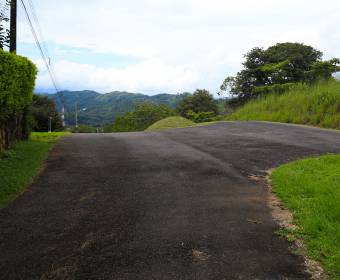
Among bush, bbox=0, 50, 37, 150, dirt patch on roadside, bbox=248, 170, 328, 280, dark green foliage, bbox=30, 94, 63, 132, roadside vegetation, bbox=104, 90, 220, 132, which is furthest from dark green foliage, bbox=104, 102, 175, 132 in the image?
dirt patch on roadside, bbox=248, 170, 328, 280

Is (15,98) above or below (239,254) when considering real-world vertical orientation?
above

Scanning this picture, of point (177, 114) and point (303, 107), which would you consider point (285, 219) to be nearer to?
point (303, 107)

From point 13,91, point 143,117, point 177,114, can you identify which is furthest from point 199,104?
point 13,91

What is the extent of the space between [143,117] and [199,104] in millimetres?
19503

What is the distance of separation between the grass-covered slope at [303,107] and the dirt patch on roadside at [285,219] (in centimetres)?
1063

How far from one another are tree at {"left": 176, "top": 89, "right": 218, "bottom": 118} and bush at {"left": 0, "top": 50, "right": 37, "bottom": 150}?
147 feet

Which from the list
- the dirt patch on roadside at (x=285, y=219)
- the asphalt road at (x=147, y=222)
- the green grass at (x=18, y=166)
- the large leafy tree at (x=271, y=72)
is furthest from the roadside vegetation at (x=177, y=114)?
the dirt patch on roadside at (x=285, y=219)

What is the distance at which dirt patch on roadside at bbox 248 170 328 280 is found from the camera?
4375mm

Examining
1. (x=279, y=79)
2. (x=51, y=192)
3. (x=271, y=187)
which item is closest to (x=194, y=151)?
(x=271, y=187)

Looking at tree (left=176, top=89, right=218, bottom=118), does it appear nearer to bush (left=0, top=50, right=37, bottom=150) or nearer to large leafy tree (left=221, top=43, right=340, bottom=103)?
large leafy tree (left=221, top=43, right=340, bottom=103)

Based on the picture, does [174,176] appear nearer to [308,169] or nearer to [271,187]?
[271,187]

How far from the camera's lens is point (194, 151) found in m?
11.8

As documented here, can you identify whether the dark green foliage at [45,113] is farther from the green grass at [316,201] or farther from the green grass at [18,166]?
the green grass at [316,201]

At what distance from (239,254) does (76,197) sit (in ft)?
11.5
